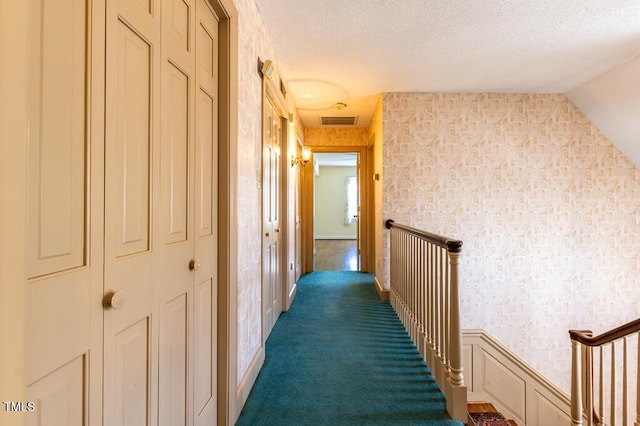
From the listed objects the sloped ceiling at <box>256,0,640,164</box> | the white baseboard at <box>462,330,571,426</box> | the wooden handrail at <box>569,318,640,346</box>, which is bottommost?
the white baseboard at <box>462,330,571,426</box>

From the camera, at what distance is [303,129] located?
4984mm

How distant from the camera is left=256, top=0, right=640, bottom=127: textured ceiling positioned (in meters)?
2.04

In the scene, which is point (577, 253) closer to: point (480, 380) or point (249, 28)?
point (480, 380)

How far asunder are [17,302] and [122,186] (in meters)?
0.46

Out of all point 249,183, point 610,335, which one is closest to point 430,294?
point 610,335

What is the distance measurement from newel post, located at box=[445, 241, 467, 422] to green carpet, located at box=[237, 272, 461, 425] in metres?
0.08

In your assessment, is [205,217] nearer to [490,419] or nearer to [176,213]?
[176,213]

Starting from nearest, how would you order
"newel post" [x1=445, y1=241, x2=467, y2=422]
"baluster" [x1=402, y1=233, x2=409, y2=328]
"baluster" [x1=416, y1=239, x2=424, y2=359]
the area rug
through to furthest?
"newel post" [x1=445, y1=241, x2=467, y2=422] < the area rug < "baluster" [x1=416, y1=239, x2=424, y2=359] < "baluster" [x1=402, y1=233, x2=409, y2=328]

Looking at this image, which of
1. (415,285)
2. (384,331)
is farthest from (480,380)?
(415,285)

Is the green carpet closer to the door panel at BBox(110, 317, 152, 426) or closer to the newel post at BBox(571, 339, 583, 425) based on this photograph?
the door panel at BBox(110, 317, 152, 426)

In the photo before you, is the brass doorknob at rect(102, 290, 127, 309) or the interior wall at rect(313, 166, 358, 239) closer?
the brass doorknob at rect(102, 290, 127, 309)

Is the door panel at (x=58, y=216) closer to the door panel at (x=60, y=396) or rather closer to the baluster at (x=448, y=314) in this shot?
the door panel at (x=60, y=396)

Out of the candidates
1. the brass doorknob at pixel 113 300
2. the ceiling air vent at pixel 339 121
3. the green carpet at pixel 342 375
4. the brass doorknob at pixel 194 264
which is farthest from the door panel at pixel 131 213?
the ceiling air vent at pixel 339 121

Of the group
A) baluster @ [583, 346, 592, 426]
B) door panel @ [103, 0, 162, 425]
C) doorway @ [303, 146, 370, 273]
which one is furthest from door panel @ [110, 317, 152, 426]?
doorway @ [303, 146, 370, 273]
